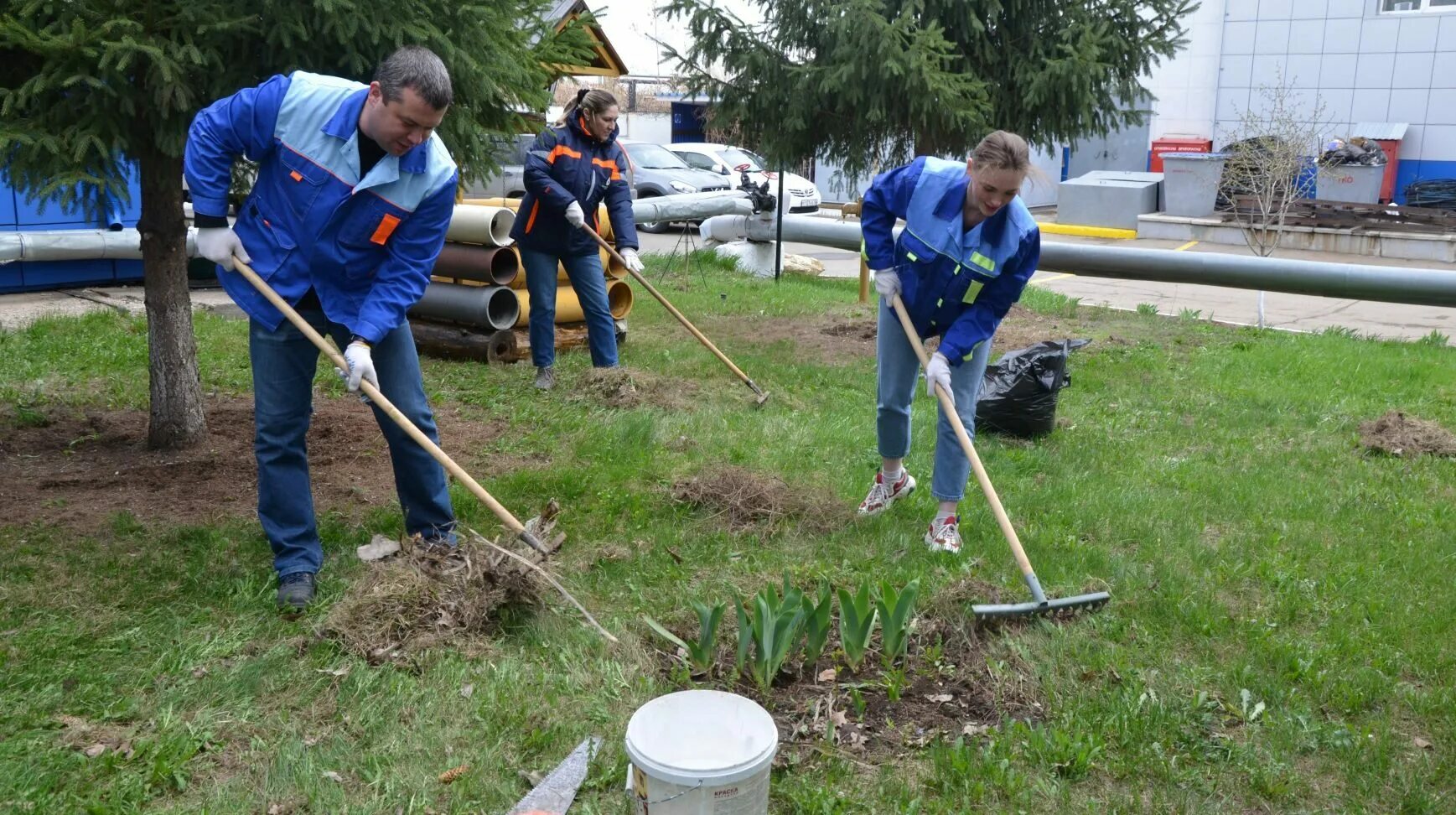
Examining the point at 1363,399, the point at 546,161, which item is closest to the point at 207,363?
the point at 546,161

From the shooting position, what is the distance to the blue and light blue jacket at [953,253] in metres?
4.45

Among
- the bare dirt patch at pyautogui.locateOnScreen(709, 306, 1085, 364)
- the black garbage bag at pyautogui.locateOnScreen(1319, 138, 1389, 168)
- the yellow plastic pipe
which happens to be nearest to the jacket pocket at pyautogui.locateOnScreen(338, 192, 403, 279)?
the yellow plastic pipe

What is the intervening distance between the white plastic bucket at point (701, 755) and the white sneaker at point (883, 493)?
2155mm

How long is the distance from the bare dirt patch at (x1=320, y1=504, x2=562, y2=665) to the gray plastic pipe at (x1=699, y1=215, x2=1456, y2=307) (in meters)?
6.39

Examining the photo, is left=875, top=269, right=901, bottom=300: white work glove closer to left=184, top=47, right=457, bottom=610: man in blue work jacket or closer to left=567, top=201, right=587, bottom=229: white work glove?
left=184, top=47, right=457, bottom=610: man in blue work jacket

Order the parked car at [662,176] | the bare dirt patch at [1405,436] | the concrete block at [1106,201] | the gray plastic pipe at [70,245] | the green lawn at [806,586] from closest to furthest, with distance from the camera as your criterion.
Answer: the green lawn at [806,586] < the bare dirt patch at [1405,436] < the gray plastic pipe at [70,245] < the parked car at [662,176] < the concrete block at [1106,201]

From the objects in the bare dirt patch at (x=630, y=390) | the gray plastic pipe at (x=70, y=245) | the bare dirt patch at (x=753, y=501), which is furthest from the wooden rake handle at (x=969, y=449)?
the gray plastic pipe at (x=70, y=245)

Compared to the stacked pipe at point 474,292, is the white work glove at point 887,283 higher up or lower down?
higher up

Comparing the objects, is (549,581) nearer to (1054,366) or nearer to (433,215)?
(433,215)

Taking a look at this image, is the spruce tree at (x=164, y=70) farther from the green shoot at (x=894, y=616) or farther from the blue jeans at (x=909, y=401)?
the green shoot at (x=894, y=616)

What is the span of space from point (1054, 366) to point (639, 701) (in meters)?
3.72

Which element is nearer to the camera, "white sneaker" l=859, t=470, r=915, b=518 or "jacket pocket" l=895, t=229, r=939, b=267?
"jacket pocket" l=895, t=229, r=939, b=267

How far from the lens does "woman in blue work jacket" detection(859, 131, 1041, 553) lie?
4.41 meters

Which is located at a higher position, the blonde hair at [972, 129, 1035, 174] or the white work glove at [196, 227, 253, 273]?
the blonde hair at [972, 129, 1035, 174]
